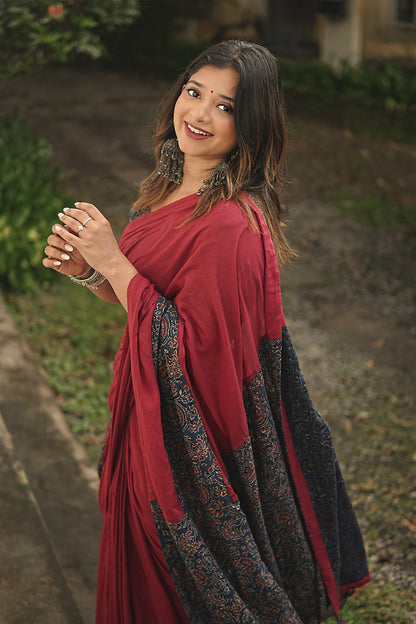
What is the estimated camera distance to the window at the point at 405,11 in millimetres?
10219

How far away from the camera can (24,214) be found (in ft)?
17.4

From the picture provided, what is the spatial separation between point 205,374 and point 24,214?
370 centimetres

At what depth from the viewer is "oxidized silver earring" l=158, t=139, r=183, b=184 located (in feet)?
7.09

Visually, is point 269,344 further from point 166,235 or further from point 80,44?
point 80,44

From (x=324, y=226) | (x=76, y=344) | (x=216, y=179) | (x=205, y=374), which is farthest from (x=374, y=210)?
(x=205, y=374)

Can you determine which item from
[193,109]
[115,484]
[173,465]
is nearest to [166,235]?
[193,109]

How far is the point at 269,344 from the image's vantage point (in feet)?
6.88

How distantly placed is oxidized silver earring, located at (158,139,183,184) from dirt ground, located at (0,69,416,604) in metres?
0.43

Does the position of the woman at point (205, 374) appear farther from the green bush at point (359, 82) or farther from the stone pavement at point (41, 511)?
the green bush at point (359, 82)

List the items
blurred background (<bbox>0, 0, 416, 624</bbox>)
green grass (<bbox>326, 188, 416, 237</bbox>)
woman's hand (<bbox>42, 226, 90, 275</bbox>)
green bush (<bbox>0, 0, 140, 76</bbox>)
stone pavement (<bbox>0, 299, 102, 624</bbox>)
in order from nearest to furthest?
woman's hand (<bbox>42, 226, 90, 275</bbox>) → stone pavement (<bbox>0, 299, 102, 624</bbox>) → blurred background (<bbox>0, 0, 416, 624</bbox>) → green bush (<bbox>0, 0, 140, 76</bbox>) → green grass (<bbox>326, 188, 416, 237</bbox>)

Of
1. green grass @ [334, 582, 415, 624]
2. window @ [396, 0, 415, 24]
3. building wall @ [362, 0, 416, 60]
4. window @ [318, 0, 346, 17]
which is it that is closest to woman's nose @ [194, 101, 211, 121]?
green grass @ [334, 582, 415, 624]

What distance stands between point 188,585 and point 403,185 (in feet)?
20.9

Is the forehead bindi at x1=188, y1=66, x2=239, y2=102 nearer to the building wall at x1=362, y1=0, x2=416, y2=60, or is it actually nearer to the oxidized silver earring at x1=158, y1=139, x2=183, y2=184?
the oxidized silver earring at x1=158, y1=139, x2=183, y2=184

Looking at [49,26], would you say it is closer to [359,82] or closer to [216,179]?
[216,179]
